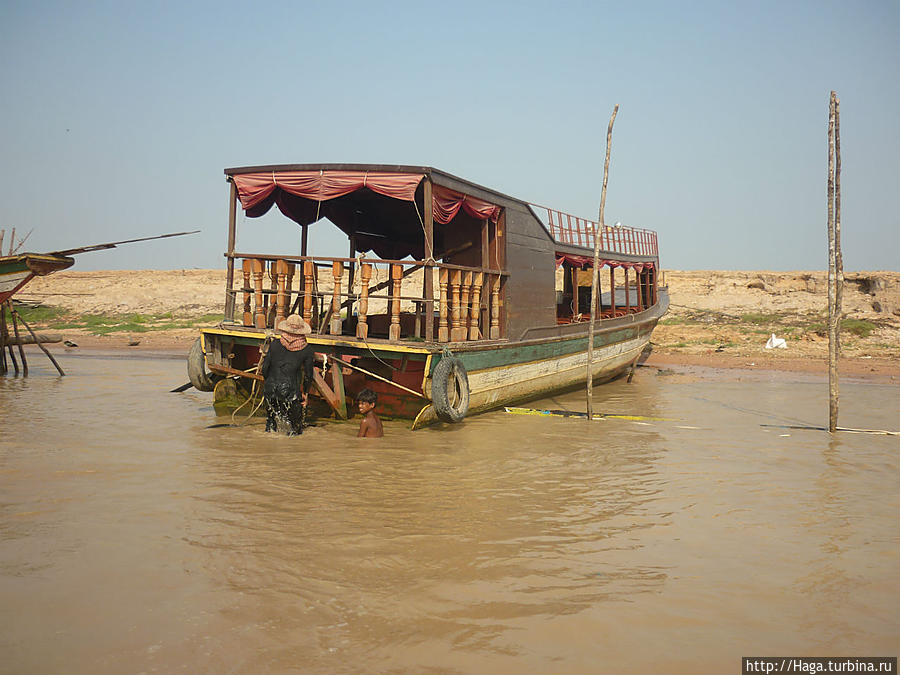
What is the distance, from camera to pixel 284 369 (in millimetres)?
8164

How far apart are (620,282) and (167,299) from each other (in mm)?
22462

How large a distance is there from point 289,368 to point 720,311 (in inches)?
910

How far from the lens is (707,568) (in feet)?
14.5

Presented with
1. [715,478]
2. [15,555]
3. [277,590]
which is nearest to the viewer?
[277,590]

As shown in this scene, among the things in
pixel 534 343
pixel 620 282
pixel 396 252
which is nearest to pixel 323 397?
pixel 534 343

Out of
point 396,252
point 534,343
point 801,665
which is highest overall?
point 396,252

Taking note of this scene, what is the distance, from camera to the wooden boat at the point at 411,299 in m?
8.75

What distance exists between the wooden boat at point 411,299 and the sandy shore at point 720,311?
29.0ft

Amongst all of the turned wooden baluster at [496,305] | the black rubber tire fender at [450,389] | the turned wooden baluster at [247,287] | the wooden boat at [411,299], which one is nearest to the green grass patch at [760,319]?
the wooden boat at [411,299]

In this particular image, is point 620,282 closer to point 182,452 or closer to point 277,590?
point 182,452

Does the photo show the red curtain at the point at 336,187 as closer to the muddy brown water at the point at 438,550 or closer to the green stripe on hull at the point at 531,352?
the green stripe on hull at the point at 531,352

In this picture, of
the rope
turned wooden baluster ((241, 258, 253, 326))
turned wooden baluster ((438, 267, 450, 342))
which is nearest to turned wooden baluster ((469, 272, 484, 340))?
turned wooden baluster ((438, 267, 450, 342))

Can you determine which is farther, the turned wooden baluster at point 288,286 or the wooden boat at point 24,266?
the wooden boat at point 24,266

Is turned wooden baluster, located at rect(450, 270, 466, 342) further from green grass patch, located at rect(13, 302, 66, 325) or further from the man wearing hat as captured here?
green grass patch, located at rect(13, 302, 66, 325)
